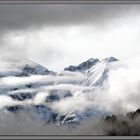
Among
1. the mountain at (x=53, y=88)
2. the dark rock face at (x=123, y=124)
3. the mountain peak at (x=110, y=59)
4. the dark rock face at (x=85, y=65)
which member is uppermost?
the mountain peak at (x=110, y=59)

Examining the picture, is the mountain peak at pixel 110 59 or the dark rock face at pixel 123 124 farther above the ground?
the mountain peak at pixel 110 59

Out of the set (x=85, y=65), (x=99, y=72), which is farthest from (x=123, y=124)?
(x=85, y=65)

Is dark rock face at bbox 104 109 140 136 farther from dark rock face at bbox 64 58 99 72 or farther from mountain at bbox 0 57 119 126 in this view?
dark rock face at bbox 64 58 99 72

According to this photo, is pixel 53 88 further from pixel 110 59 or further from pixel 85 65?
pixel 110 59

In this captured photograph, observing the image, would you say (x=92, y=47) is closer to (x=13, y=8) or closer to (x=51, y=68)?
(x=51, y=68)

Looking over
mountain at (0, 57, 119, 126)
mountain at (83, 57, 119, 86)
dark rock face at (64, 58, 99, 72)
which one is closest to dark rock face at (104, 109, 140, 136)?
→ mountain at (0, 57, 119, 126)

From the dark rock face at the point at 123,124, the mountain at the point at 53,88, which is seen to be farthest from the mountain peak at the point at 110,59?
the dark rock face at the point at 123,124

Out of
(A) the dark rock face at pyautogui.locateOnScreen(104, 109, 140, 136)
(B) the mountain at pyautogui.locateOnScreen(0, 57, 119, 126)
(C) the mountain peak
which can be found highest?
(C) the mountain peak

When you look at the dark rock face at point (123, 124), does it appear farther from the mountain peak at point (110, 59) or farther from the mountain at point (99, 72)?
the mountain peak at point (110, 59)

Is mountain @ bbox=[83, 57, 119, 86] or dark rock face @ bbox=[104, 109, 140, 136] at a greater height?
mountain @ bbox=[83, 57, 119, 86]

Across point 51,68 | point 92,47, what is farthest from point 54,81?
point 92,47

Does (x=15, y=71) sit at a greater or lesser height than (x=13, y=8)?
lesser
